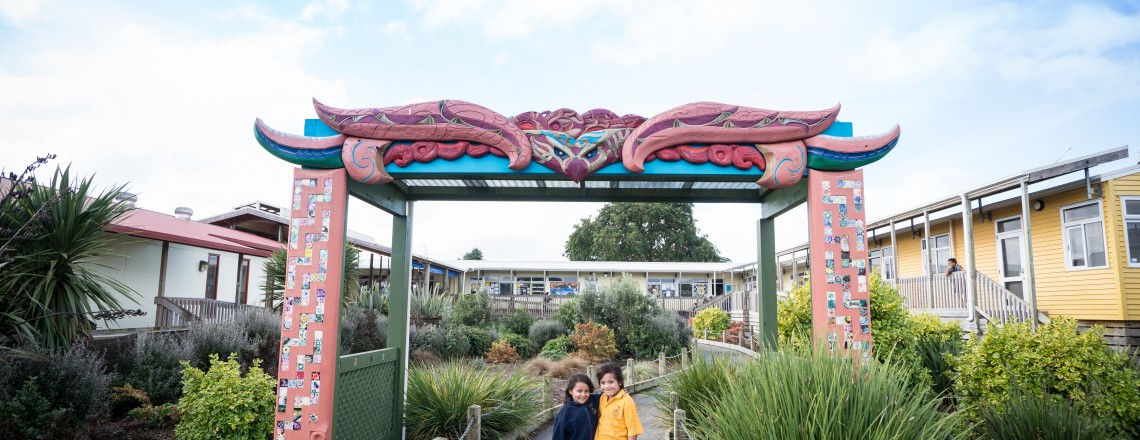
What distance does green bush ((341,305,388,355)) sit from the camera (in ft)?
41.9

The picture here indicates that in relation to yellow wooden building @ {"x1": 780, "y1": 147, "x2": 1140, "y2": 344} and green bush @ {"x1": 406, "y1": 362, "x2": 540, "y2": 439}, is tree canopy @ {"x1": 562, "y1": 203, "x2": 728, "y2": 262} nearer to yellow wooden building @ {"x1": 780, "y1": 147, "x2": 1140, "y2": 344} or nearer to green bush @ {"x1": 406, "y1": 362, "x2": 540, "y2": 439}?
yellow wooden building @ {"x1": 780, "y1": 147, "x2": 1140, "y2": 344}

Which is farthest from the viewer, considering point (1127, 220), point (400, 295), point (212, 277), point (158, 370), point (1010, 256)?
point (212, 277)

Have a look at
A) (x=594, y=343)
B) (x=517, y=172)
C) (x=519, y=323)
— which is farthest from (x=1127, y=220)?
(x=519, y=323)

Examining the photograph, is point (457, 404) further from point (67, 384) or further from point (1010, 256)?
point (1010, 256)

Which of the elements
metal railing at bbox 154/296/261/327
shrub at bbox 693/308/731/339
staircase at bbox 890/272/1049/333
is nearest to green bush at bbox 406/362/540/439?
staircase at bbox 890/272/1049/333

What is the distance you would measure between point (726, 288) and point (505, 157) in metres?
35.4

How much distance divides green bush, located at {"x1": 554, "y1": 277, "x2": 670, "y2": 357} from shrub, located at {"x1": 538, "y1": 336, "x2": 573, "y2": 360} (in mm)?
1132

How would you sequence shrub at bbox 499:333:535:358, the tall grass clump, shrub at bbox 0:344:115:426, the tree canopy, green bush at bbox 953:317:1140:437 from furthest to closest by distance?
the tree canopy
shrub at bbox 499:333:535:358
shrub at bbox 0:344:115:426
green bush at bbox 953:317:1140:437
the tall grass clump

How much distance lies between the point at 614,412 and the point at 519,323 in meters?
14.7

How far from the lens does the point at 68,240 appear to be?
8.36 meters

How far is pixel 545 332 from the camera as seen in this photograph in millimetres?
17312

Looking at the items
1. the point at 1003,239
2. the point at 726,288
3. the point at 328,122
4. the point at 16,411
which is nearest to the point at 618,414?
the point at 328,122

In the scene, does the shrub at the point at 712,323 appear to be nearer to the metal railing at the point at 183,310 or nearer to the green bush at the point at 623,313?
the green bush at the point at 623,313

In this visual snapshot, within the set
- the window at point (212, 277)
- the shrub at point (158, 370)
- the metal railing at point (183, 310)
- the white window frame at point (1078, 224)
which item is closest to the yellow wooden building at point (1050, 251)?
the white window frame at point (1078, 224)
